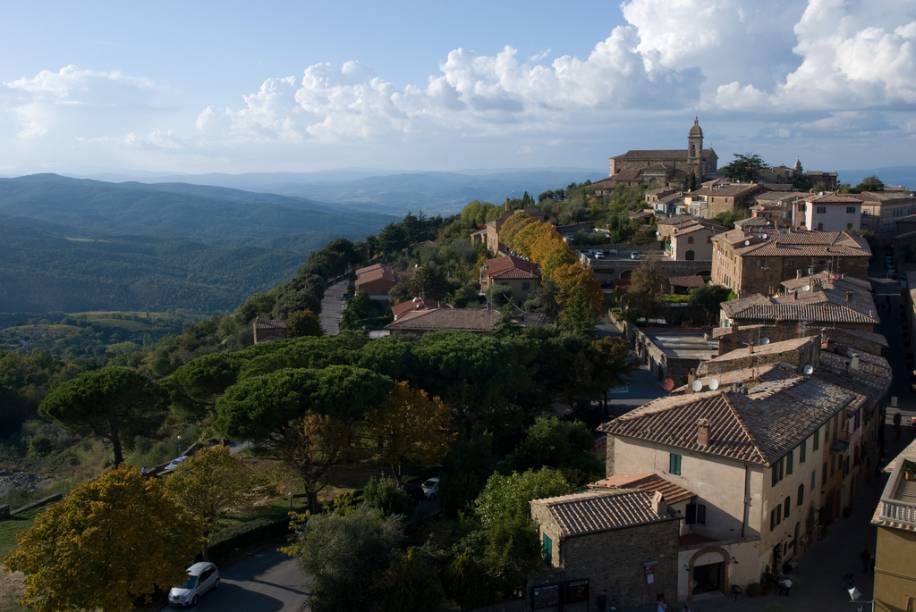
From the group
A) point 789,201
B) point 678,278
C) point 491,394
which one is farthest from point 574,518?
point 789,201

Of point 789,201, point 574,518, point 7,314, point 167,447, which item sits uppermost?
point 789,201

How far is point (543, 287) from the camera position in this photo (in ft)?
191

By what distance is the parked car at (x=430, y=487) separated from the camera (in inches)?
1198

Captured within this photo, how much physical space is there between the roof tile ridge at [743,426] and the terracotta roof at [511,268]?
38.4 meters

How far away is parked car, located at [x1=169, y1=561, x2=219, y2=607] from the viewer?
900 inches

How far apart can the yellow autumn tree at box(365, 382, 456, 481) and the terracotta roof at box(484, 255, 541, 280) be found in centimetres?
3193

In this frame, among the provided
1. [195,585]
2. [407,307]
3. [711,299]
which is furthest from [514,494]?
[407,307]

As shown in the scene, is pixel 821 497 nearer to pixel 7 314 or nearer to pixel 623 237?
pixel 623 237

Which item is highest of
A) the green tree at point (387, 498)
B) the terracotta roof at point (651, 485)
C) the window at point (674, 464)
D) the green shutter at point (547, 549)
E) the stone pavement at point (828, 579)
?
the window at point (674, 464)

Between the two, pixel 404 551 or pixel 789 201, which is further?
pixel 789 201

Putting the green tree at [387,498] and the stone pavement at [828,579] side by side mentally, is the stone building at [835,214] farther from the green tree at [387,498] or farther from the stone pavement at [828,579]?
the green tree at [387,498]

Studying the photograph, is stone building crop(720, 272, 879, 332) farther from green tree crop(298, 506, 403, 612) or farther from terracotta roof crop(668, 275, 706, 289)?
green tree crop(298, 506, 403, 612)

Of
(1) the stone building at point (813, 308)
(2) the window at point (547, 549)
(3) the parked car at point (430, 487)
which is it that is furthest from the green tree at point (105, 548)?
(1) the stone building at point (813, 308)

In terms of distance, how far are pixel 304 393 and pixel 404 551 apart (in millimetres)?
9104
